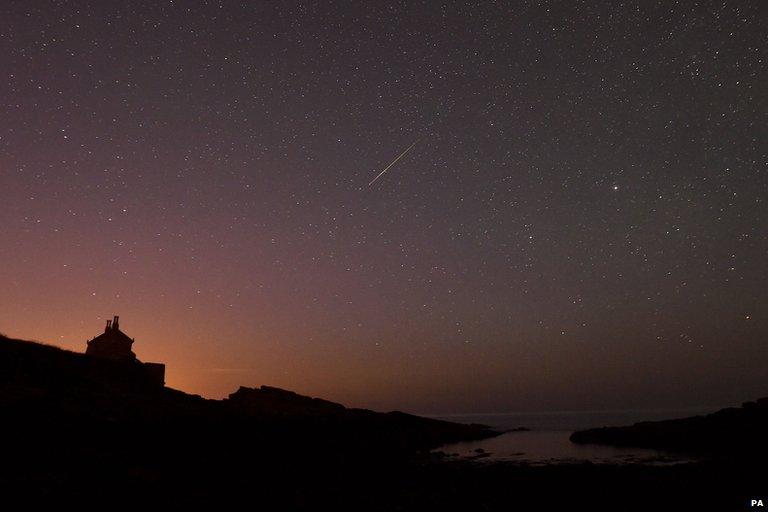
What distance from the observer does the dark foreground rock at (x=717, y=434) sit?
137 feet

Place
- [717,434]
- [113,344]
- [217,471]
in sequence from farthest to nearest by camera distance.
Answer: [113,344] → [717,434] → [217,471]

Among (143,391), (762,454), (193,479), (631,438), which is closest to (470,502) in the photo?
(193,479)

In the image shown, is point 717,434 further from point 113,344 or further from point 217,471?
point 113,344

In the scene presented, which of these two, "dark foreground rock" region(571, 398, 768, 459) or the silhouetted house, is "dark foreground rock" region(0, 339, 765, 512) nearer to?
"dark foreground rock" region(571, 398, 768, 459)

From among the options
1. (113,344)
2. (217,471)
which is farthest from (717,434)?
(113,344)

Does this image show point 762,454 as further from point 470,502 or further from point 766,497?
point 470,502

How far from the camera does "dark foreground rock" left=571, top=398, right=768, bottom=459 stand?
1642 inches

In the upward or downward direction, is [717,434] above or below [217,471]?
below

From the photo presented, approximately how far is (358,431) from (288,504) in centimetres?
3419

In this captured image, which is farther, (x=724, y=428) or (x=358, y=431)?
(x=358, y=431)

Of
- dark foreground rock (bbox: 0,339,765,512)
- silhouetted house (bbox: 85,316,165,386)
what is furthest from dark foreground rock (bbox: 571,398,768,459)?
silhouetted house (bbox: 85,316,165,386)

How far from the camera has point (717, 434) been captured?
48562 mm

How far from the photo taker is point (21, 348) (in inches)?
1529

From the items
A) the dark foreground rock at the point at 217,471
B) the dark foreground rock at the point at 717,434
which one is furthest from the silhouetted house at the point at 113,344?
the dark foreground rock at the point at 717,434
